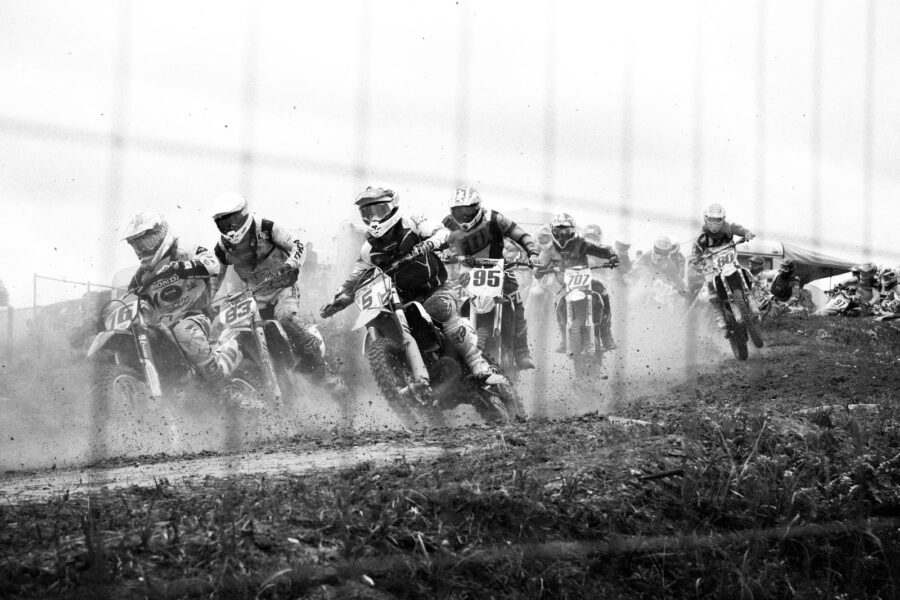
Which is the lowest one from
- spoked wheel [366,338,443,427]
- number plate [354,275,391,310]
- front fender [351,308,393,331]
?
spoked wheel [366,338,443,427]

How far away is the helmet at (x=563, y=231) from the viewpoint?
12.1 metres

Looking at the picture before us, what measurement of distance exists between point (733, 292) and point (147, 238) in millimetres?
6657

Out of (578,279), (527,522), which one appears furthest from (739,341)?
(527,522)

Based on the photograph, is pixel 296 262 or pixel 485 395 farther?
pixel 296 262

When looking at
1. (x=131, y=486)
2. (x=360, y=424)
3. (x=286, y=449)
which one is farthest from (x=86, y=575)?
(x=360, y=424)

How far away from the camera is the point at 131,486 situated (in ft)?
14.3

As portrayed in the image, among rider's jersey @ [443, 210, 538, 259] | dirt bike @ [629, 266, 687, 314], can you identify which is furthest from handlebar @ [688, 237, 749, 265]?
dirt bike @ [629, 266, 687, 314]

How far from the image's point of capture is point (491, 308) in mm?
10328

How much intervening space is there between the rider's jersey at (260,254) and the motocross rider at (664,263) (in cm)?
892

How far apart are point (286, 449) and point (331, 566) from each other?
8.12 feet

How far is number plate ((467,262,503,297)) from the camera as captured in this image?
9.34 metres

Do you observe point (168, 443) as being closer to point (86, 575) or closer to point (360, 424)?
point (360, 424)

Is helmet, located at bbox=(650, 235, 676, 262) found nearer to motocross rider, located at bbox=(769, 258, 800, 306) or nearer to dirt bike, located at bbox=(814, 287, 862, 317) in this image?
motocross rider, located at bbox=(769, 258, 800, 306)

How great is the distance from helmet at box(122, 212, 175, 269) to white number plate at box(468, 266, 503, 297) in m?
2.91
